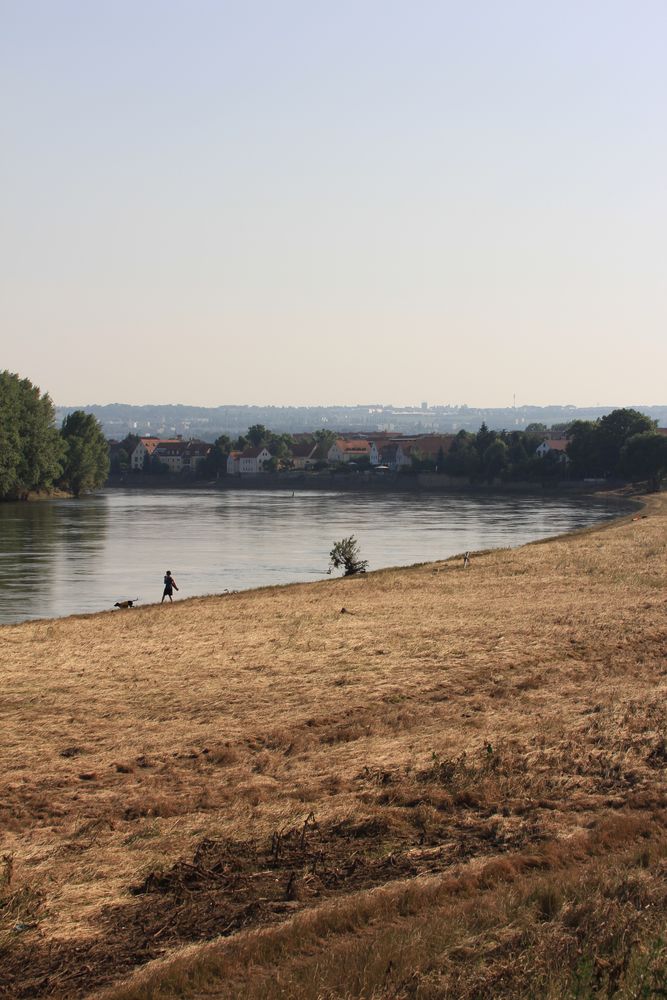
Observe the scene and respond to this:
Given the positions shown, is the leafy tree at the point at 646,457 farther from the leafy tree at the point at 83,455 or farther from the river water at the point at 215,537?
the leafy tree at the point at 83,455

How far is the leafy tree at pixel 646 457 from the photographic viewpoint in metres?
134

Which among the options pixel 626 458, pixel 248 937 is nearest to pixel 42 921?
pixel 248 937

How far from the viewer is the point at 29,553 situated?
193 feet

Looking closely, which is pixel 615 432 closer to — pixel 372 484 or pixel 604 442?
pixel 604 442

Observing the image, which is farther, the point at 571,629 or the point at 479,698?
the point at 571,629

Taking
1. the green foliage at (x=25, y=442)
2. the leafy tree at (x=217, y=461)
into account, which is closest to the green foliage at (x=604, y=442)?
the leafy tree at (x=217, y=461)

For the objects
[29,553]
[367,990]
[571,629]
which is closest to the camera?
[367,990]

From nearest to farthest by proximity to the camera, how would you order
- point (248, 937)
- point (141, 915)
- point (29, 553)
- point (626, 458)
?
1. point (248, 937)
2. point (141, 915)
3. point (29, 553)
4. point (626, 458)

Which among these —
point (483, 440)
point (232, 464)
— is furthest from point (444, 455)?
point (232, 464)

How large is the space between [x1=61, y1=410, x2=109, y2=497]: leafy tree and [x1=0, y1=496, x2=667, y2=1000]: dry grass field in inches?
4329

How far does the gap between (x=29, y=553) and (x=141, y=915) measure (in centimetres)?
5104

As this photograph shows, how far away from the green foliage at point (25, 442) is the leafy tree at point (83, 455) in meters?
5.84

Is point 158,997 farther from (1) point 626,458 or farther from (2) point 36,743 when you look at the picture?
(1) point 626,458

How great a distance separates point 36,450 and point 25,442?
1.35m
